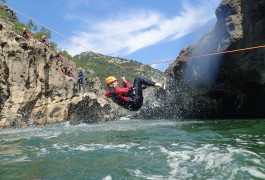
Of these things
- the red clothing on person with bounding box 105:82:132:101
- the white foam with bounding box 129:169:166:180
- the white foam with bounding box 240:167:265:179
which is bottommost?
the white foam with bounding box 129:169:166:180

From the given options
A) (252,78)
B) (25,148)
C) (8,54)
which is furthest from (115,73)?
(25,148)

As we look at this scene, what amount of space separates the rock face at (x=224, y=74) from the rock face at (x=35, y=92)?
17.0 ft

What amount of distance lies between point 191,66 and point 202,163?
11.3 m

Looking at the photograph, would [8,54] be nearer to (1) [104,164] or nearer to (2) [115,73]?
(1) [104,164]

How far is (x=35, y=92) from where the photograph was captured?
56.8 ft

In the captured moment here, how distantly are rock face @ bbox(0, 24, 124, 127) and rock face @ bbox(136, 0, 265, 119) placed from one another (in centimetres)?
520

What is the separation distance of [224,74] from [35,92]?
1159cm

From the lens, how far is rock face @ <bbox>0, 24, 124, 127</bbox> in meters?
15.9

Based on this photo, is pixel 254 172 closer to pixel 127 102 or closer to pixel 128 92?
pixel 127 102

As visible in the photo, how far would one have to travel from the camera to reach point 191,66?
15156 millimetres

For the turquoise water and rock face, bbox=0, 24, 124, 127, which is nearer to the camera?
the turquoise water

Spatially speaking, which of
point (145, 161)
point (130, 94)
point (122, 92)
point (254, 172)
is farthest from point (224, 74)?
point (254, 172)

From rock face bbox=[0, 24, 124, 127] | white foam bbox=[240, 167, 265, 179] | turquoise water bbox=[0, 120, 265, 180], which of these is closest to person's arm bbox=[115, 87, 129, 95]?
turquoise water bbox=[0, 120, 265, 180]

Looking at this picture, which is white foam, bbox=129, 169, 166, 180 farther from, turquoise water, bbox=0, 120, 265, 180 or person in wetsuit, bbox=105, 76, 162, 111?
person in wetsuit, bbox=105, 76, 162, 111
